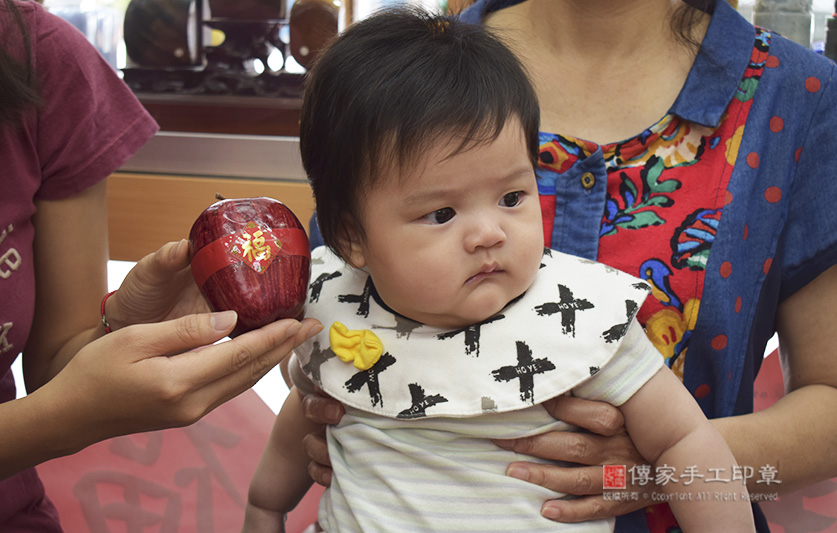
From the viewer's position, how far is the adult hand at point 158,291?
3.34 ft

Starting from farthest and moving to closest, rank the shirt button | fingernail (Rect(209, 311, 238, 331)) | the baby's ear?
the shirt button, the baby's ear, fingernail (Rect(209, 311, 238, 331))

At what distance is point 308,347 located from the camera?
1.06 meters

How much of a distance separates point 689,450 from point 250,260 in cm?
58

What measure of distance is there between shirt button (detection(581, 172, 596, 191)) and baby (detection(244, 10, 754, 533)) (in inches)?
6.8

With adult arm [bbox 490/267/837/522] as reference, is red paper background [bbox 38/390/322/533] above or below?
below

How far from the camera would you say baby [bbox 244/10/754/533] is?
35.2 inches

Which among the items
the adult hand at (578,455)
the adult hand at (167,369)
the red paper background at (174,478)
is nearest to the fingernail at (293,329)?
the adult hand at (167,369)

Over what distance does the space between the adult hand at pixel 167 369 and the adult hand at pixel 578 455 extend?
1.05 feet

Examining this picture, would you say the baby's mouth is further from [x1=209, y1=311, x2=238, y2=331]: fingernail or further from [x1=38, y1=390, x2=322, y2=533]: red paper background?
[x1=38, y1=390, x2=322, y2=533]: red paper background

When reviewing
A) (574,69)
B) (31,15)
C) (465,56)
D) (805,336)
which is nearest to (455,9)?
(574,69)

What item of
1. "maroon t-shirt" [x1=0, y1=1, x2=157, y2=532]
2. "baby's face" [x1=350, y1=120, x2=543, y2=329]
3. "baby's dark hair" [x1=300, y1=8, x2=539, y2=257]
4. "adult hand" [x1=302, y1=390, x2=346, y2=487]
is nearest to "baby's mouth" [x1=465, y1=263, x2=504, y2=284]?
"baby's face" [x1=350, y1=120, x2=543, y2=329]

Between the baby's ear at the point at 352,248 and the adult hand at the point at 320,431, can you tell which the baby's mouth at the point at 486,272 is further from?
the adult hand at the point at 320,431

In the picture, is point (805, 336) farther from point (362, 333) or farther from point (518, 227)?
point (362, 333)

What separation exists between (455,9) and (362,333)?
0.84 meters
